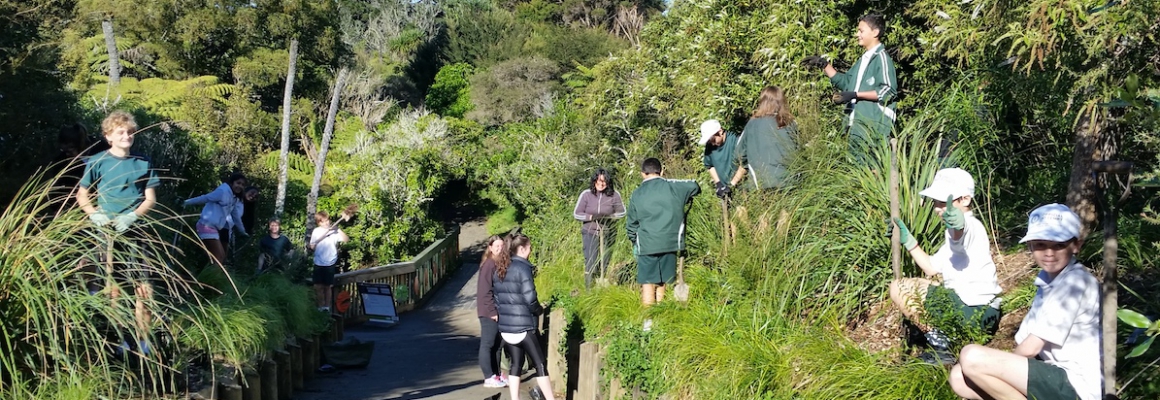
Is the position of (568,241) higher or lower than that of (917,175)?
lower

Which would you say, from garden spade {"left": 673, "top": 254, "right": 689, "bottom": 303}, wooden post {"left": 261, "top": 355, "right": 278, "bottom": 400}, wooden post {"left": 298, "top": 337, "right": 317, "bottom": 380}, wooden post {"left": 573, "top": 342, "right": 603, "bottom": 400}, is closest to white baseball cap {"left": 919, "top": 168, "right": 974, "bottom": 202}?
garden spade {"left": 673, "top": 254, "right": 689, "bottom": 303}

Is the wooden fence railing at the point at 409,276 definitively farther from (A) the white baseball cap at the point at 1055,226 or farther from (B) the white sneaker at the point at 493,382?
(A) the white baseball cap at the point at 1055,226

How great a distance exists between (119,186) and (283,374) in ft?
10.9

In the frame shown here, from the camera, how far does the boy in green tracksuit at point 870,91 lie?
22.2 ft

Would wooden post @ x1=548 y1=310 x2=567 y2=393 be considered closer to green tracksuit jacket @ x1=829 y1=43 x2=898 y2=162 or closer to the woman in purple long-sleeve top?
the woman in purple long-sleeve top

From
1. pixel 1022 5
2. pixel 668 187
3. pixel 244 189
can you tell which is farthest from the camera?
pixel 244 189

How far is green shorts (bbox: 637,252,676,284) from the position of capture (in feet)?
25.5

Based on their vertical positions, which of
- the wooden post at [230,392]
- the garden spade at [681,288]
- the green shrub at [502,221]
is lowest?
the green shrub at [502,221]

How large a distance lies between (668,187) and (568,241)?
164 inches

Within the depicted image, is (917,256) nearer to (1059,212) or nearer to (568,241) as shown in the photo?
(1059,212)

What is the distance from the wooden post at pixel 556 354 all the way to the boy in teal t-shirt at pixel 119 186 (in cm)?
468

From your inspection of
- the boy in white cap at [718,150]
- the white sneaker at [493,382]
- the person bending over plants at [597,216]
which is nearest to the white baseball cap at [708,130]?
the boy in white cap at [718,150]

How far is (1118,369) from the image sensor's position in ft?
14.3

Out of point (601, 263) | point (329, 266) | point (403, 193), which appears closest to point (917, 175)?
point (601, 263)
